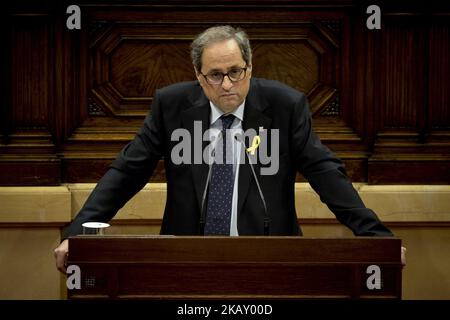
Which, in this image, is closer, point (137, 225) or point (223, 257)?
point (223, 257)

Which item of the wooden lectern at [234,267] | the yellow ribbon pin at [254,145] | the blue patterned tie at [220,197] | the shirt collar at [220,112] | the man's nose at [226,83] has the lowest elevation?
the wooden lectern at [234,267]

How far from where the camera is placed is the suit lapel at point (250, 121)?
3.28 metres

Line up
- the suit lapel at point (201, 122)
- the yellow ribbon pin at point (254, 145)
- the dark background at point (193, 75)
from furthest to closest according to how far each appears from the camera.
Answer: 1. the dark background at point (193, 75)
2. the suit lapel at point (201, 122)
3. the yellow ribbon pin at point (254, 145)

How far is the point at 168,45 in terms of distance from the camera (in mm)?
4566

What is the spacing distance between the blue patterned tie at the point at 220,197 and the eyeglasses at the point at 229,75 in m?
0.24

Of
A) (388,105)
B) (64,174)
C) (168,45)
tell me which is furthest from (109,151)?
(388,105)

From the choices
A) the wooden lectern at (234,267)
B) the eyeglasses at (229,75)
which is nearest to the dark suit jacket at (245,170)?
the eyeglasses at (229,75)

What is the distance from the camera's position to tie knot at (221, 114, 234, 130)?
11.1 feet

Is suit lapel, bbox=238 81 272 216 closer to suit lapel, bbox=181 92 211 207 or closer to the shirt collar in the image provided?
the shirt collar

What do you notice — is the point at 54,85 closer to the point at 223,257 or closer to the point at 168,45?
the point at 168,45

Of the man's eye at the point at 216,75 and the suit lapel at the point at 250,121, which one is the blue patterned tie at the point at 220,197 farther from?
the man's eye at the point at 216,75

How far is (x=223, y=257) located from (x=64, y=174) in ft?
7.06

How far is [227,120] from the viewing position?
3.39 metres

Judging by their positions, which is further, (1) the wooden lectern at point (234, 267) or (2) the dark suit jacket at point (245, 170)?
(2) the dark suit jacket at point (245, 170)
